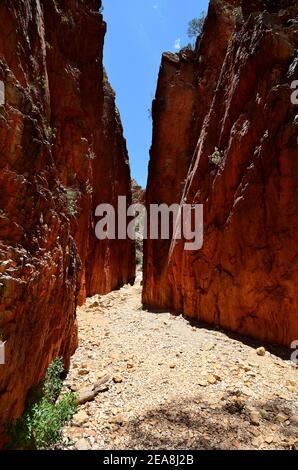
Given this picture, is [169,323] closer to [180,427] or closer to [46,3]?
[180,427]

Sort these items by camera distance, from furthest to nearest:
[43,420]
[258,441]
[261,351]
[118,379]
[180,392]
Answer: [261,351] < [118,379] < [180,392] < [258,441] < [43,420]

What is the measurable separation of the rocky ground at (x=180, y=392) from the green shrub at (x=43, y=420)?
0.25 m

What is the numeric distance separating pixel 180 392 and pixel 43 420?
2.54 metres

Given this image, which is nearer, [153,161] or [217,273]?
[217,273]

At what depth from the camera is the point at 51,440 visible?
163 inches

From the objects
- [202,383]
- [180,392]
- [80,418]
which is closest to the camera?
[80,418]

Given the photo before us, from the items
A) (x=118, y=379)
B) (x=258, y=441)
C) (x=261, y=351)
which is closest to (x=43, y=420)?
(x=118, y=379)

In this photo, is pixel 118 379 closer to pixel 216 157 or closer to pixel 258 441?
pixel 258 441

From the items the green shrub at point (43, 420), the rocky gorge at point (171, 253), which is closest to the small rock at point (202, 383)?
the rocky gorge at point (171, 253)

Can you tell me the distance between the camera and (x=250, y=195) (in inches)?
325

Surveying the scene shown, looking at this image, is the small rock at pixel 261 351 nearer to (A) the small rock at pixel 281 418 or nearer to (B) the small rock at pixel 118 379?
(A) the small rock at pixel 281 418

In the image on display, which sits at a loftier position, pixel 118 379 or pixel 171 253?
pixel 171 253

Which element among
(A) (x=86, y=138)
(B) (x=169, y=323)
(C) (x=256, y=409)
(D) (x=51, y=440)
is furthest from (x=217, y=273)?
(A) (x=86, y=138)

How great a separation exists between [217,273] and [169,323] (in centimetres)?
223
